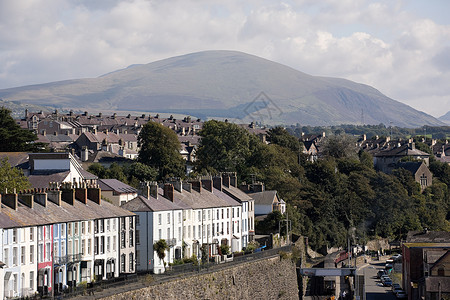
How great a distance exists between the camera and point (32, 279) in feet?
152

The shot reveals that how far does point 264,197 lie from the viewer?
94.2m

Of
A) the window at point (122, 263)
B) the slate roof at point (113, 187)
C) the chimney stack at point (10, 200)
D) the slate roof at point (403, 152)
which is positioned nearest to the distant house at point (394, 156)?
the slate roof at point (403, 152)

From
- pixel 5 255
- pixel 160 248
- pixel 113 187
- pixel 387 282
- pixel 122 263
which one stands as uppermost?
pixel 113 187

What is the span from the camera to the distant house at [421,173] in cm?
15125

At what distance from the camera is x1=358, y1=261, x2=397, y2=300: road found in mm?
78625

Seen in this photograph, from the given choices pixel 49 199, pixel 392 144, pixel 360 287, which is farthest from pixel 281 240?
pixel 392 144

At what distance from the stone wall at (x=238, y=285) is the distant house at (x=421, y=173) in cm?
7628

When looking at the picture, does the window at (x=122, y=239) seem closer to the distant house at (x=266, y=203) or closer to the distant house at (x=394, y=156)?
the distant house at (x=266, y=203)

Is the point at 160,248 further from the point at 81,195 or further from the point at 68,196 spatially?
the point at 68,196

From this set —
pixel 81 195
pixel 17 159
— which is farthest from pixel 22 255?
pixel 17 159

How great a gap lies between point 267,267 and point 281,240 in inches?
689

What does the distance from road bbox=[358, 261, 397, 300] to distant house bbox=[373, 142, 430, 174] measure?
6507 centimetres

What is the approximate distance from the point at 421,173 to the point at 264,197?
6437cm

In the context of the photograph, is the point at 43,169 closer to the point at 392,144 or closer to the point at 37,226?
the point at 37,226
